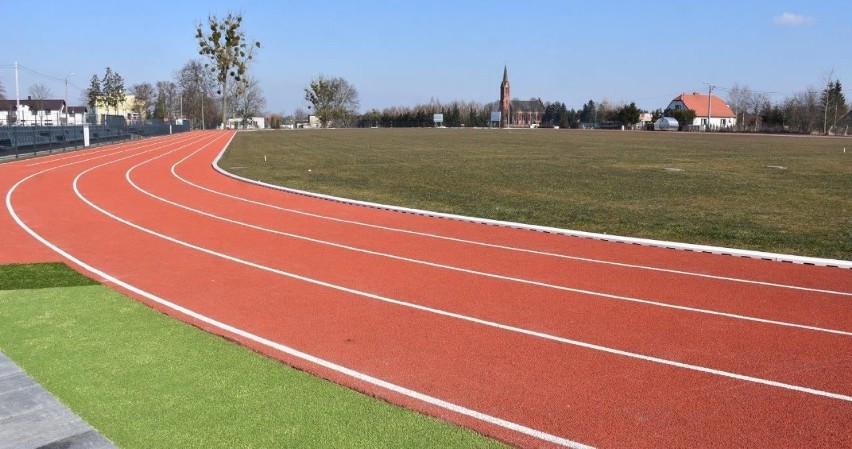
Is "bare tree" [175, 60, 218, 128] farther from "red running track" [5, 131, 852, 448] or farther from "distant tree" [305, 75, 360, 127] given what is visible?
"red running track" [5, 131, 852, 448]

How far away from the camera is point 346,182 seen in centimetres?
2180

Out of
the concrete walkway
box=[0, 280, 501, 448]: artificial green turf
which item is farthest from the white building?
the concrete walkway

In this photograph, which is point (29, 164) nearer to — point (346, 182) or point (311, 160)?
point (311, 160)

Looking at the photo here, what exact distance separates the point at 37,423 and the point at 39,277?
5146 mm

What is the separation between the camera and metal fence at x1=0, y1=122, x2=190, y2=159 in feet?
103

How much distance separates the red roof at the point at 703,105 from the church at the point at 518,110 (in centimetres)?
3501

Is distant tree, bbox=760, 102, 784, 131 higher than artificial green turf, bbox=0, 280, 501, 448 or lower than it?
higher

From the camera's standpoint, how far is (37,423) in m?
4.37

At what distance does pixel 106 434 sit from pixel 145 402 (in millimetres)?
503

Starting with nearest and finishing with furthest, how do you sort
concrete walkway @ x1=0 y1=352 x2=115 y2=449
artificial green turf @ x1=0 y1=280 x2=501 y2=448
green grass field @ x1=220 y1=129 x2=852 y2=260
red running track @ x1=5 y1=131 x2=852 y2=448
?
concrete walkway @ x1=0 y1=352 x2=115 y2=449
artificial green turf @ x1=0 y1=280 x2=501 y2=448
red running track @ x1=5 y1=131 x2=852 y2=448
green grass field @ x1=220 y1=129 x2=852 y2=260

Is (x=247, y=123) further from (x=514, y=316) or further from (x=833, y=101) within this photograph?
(x=514, y=316)

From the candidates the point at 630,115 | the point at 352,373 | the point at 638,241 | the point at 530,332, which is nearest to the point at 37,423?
the point at 352,373

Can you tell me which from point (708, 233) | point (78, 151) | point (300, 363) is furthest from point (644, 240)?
point (78, 151)

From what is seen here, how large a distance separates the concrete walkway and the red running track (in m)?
1.85
